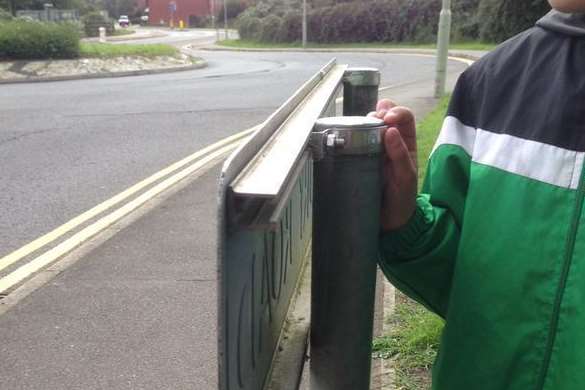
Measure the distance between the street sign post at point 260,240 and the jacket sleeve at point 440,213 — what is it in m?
0.11

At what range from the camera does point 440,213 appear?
4.67 ft

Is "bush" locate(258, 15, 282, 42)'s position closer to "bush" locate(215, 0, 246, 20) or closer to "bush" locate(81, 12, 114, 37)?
"bush" locate(81, 12, 114, 37)

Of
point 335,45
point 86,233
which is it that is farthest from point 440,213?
point 335,45

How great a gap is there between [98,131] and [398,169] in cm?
906

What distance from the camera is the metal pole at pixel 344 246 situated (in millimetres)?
1264

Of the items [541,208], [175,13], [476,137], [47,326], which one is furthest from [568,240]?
[175,13]

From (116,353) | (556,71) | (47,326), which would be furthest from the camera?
(47,326)

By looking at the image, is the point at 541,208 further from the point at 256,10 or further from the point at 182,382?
the point at 256,10

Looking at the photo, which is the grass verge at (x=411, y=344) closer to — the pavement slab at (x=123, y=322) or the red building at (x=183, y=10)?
the pavement slab at (x=123, y=322)

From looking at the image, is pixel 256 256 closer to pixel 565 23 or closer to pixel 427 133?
pixel 565 23

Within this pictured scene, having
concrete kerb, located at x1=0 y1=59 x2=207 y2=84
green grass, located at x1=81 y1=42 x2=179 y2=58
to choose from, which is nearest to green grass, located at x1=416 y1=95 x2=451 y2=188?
concrete kerb, located at x1=0 y1=59 x2=207 y2=84

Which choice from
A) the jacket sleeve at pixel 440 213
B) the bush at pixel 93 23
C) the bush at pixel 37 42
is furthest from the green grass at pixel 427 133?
the bush at pixel 93 23

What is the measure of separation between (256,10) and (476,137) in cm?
4835

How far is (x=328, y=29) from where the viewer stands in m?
42.1
